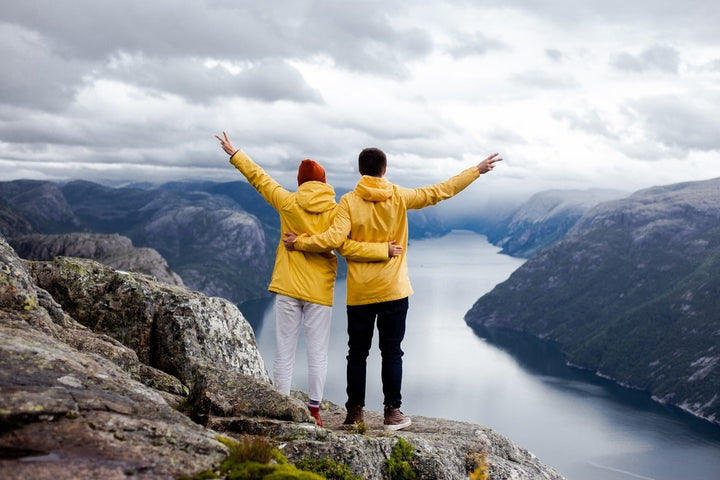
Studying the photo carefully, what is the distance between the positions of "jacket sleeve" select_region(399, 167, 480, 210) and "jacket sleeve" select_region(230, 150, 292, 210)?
2208 millimetres

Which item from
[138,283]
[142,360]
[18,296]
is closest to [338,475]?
[18,296]

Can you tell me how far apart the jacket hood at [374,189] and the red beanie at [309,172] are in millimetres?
896

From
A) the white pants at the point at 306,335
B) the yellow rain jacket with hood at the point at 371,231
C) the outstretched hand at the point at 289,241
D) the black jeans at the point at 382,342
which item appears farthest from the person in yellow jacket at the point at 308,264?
the black jeans at the point at 382,342

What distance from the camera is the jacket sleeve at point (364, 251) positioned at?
31.8 ft

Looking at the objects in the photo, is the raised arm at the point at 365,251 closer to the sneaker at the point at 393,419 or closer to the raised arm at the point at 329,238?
the raised arm at the point at 329,238

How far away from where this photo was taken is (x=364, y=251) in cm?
970

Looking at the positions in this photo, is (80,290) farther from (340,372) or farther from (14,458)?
(340,372)

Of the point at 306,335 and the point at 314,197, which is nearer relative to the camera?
the point at 314,197

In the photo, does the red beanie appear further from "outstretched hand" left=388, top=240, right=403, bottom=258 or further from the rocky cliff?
the rocky cliff

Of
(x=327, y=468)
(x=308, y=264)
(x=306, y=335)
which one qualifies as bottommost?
(x=327, y=468)

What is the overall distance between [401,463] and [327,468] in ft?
5.06

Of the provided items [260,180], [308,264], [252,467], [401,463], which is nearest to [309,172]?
[260,180]

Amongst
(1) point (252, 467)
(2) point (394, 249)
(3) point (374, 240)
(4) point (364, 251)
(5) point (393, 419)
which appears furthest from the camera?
(5) point (393, 419)

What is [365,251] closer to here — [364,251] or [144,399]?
[364,251]
